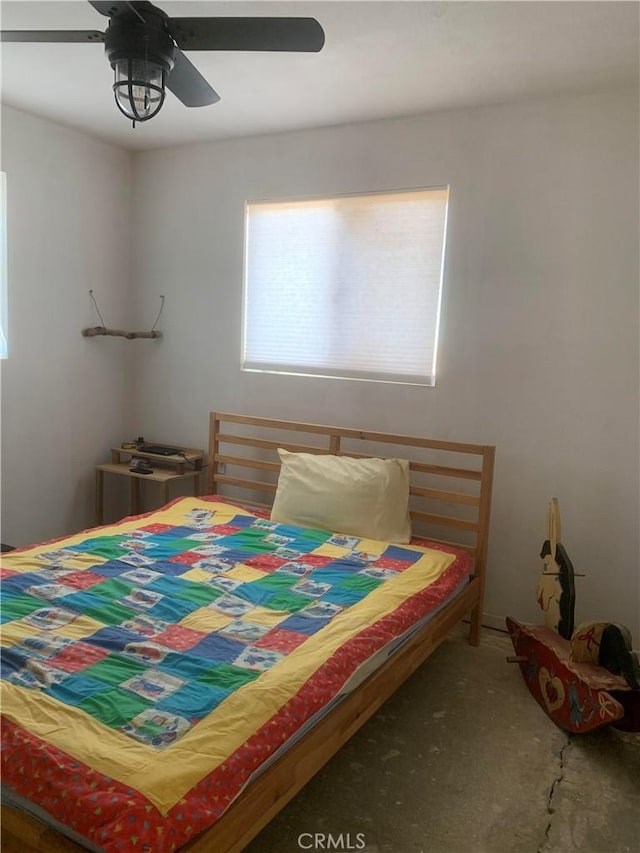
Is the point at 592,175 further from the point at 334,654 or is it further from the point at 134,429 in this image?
the point at 134,429

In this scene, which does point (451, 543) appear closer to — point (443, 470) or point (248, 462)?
point (443, 470)

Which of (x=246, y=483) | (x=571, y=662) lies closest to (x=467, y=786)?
(x=571, y=662)

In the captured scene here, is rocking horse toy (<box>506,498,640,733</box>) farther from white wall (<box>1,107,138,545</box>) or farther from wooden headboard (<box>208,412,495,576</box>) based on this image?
white wall (<box>1,107,138,545</box>)

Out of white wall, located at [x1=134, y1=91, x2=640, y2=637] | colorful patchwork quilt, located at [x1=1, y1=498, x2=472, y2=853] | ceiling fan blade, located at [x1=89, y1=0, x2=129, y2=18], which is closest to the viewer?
colorful patchwork quilt, located at [x1=1, y1=498, x2=472, y2=853]

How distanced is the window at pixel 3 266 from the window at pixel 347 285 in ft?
4.37

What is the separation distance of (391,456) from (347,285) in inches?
38.7

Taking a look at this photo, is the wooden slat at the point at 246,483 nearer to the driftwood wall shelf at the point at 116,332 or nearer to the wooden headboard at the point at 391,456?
the wooden headboard at the point at 391,456

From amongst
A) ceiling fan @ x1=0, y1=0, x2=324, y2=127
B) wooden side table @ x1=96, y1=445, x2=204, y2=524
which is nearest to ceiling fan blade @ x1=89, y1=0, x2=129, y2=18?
ceiling fan @ x1=0, y1=0, x2=324, y2=127

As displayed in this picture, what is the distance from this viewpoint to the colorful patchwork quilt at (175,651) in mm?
1353

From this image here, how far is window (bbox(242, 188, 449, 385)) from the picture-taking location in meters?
3.33

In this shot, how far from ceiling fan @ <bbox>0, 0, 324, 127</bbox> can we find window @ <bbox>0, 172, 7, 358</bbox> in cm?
173

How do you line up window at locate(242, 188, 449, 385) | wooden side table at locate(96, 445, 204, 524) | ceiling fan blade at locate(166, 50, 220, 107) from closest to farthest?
ceiling fan blade at locate(166, 50, 220, 107)
window at locate(242, 188, 449, 385)
wooden side table at locate(96, 445, 204, 524)

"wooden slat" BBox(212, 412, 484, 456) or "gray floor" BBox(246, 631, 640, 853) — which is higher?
"wooden slat" BBox(212, 412, 484, 456)

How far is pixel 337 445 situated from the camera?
3424mm
